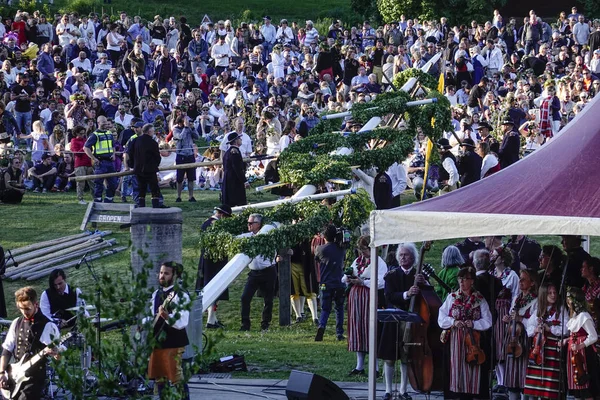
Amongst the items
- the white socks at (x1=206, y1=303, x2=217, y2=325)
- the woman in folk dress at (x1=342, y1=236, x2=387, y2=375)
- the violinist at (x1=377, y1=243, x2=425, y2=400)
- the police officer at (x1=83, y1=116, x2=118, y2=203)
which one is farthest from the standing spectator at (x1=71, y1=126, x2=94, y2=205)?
the violinist at (x1=377, y1=243, x2=425, y2=400)

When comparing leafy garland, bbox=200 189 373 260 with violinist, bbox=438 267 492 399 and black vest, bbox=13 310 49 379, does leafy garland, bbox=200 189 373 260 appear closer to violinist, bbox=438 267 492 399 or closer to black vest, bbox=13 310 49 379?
violinist, bbox=438 267 492 399

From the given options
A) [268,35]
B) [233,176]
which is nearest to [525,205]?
[233,176]

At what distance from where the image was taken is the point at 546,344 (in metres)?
11.1

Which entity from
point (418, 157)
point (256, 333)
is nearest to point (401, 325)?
point (256, 333)

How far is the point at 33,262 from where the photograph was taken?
19.0m

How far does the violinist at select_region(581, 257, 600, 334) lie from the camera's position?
11.3 m

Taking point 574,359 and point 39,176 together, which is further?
point 39,176

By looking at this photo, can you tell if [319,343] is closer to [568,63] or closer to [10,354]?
[10,354]

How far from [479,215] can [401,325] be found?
233cm

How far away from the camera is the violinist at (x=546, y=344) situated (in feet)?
36.4

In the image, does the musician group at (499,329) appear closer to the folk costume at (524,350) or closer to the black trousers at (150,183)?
the folk costume at (524,350)

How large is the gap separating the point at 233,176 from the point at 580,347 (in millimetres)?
10068

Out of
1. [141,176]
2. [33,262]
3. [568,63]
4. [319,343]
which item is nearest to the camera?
[319,343]

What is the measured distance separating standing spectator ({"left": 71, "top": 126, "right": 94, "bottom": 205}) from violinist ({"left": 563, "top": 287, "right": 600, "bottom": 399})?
43.5 ft
